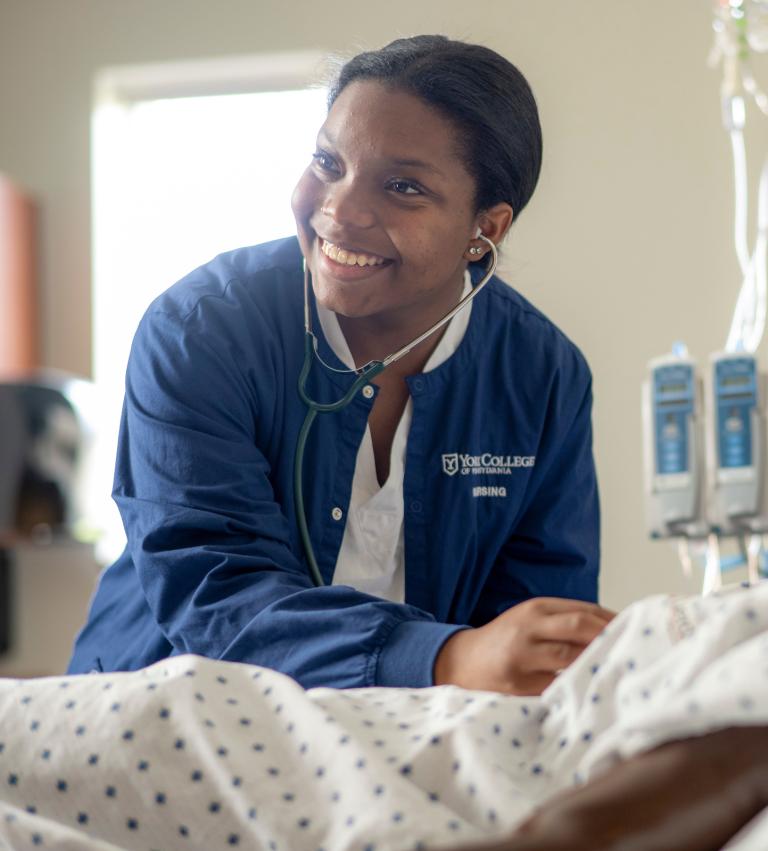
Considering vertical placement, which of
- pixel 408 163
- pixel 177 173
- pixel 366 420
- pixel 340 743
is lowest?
pixel 340 743

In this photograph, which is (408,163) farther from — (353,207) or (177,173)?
(177,173)

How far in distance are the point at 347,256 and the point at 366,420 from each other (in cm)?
22

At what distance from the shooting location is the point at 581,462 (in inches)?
70.0

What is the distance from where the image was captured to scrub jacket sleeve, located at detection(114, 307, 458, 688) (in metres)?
1.23

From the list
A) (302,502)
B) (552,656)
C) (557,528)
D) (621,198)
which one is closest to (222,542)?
(302,502)

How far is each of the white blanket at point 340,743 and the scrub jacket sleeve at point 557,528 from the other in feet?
2.73

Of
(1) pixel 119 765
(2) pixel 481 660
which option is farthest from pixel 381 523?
(1) pixel 119 765

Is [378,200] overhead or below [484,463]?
overhead

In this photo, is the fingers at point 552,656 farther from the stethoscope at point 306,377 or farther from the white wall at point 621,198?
the white wall at point 621,198

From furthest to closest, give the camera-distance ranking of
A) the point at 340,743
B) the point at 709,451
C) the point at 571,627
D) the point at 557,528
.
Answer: the point at 709,451 < the point at 557,528 < the point at 571,627 < the point at 340,743

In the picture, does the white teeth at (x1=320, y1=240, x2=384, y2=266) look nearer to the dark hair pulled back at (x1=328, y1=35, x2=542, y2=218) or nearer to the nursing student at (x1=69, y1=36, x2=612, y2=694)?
the nursing student at (x1=69, y1=36, x2=612, y2=694)

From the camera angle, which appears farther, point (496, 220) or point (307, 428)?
point (496, 220)

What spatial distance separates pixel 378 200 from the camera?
1526 mm

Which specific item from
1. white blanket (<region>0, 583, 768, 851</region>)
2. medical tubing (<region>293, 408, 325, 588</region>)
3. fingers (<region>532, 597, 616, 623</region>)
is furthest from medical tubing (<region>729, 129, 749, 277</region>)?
white blanket (<region>0, 583, 768, 851</region>)
